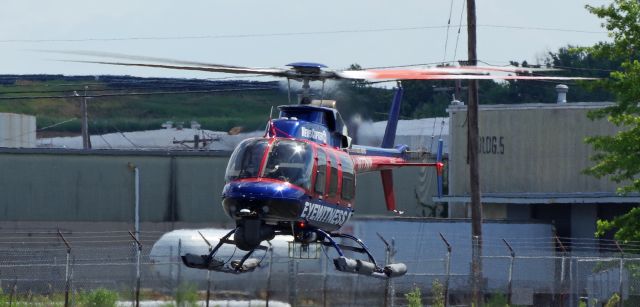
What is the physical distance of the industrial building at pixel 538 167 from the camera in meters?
46.3

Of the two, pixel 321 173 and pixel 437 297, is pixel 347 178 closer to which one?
pixel 321 173

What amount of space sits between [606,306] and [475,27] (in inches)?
351

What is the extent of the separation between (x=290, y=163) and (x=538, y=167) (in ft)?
91.7

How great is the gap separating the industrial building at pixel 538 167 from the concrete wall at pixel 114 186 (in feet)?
14.1

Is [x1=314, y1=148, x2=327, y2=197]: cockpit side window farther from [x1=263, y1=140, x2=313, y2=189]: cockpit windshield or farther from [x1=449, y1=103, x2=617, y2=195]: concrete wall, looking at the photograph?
[x1=449, y1=103, x2=617, y2=195]: concrete wall

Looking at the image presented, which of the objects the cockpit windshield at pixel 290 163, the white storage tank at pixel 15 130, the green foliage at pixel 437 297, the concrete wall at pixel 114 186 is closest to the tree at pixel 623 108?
the green foliage at pixel 437 297

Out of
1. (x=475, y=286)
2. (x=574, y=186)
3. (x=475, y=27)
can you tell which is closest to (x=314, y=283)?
(x=475, y=286)

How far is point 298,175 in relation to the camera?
20875mm

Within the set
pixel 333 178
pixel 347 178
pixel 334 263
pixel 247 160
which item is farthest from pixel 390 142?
pixel 247 160

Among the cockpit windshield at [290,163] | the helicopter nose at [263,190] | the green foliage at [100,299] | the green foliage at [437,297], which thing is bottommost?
the green foliage at [437,297]

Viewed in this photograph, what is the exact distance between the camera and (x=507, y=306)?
1082 inches

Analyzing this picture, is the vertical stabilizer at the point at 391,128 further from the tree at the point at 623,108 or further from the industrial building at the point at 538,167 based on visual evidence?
the industrial building at the point at 538,167

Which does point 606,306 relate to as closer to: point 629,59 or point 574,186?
point 629,59

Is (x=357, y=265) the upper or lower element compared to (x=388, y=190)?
lower
